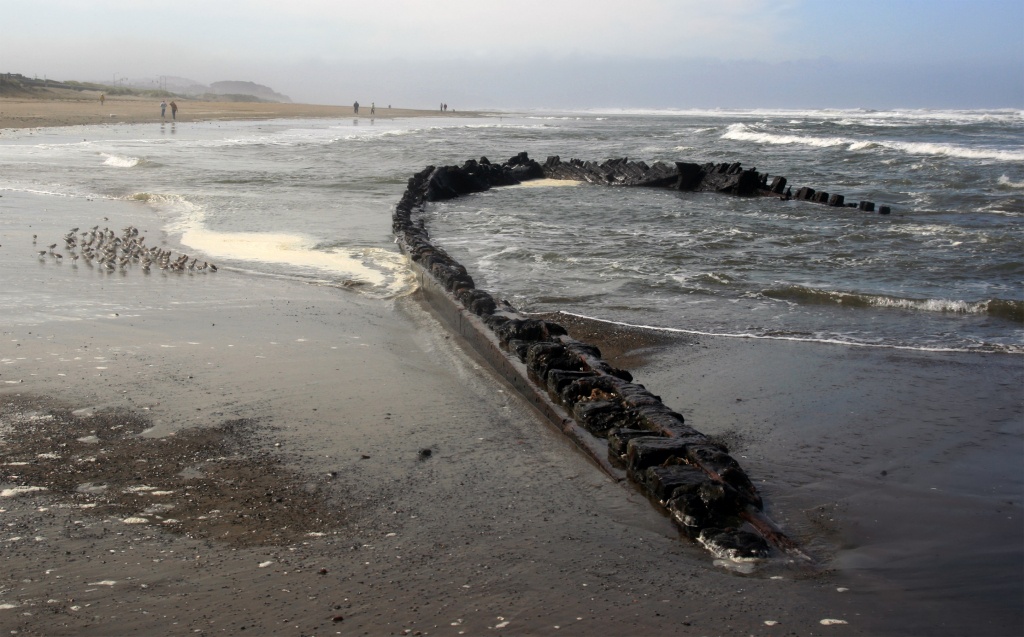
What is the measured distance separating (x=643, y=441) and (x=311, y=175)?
1956cm

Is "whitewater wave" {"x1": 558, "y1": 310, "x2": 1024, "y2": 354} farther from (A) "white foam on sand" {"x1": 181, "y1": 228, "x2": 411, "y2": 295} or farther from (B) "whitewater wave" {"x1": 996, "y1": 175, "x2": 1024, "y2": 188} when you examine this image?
(B) "whitewater wave" {"x1": 996, "y1": 175, "x2": 1024, "y2": 188}

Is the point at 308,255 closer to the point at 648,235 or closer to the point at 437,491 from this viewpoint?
the point at 648,235

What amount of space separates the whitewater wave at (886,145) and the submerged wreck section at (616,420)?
26011mm

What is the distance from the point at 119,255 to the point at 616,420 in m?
7.46

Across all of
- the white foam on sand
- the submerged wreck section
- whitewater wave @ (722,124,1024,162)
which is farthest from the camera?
whitewater wave @ (722,124,1024,162)

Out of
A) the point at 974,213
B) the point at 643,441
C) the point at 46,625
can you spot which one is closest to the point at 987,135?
the point at 974,213

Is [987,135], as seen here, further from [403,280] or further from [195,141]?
[403,280]

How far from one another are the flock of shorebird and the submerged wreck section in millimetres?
2582

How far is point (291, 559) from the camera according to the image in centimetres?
386

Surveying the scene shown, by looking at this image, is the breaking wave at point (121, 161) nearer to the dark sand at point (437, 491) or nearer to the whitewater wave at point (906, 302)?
the dark sand at point (437, 491)

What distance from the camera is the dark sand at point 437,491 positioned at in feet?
11.6

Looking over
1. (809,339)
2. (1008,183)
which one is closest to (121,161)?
(809,339)

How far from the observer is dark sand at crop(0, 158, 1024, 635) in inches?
139

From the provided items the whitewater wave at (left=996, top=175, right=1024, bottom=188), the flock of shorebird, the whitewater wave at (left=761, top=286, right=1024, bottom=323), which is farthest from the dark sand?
the whitewater wave at (left=996, top=175, right=1024, bottom=188)
